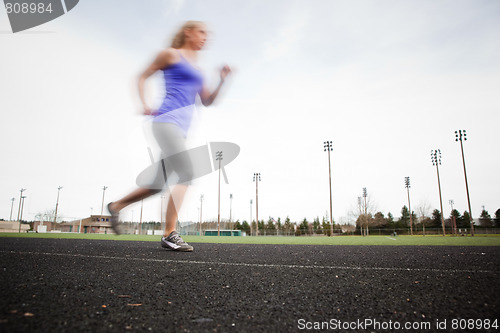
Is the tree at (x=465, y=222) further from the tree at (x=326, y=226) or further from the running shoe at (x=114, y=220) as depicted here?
the running shoe at (x=114, y=220)

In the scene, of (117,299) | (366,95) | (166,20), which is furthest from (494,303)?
(366,95)

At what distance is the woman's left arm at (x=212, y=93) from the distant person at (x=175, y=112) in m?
0.10

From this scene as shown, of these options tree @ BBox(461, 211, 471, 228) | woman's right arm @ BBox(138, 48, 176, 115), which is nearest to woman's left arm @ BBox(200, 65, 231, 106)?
woman's right arm @ BBox(138, 48, 176, 115)

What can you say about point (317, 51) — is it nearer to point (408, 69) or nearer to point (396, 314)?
point (408, 69)

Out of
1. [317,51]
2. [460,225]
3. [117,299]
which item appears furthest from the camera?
[460,225]

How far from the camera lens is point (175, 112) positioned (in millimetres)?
3117

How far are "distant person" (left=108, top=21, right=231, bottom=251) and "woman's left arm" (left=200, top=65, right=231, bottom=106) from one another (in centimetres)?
10

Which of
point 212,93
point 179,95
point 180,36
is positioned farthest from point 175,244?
point 180,36

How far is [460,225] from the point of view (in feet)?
249

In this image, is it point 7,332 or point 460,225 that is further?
point 460,225

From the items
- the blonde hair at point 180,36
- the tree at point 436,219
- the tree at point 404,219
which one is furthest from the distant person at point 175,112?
the tree at point 436,219

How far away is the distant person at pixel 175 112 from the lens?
10.1ft

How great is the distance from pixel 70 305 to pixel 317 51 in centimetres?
1418

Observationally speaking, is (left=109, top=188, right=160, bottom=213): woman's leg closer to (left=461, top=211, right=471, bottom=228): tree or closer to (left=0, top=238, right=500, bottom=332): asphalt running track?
(left=0, top=238, right=500, bottom=332): asphalt running track
